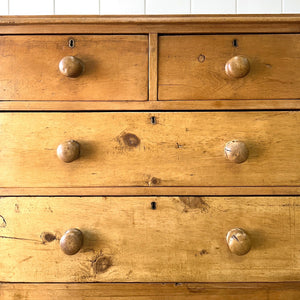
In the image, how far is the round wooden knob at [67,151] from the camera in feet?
2.44

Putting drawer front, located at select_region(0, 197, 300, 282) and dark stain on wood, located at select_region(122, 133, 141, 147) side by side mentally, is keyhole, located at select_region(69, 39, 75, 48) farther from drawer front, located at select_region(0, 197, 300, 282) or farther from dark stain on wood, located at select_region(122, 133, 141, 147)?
drawer front, located at select_region(0, 197, 300, 282)

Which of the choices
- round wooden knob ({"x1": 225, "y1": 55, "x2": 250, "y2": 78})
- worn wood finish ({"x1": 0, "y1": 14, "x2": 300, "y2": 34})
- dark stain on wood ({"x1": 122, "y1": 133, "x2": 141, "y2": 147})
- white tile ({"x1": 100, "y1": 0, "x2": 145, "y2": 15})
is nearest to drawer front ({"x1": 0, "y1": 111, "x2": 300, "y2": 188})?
dark stain on wood ({"x1": 122, "y1": 133, "x2": 141, "y2": 147})

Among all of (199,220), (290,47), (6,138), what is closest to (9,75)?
(6,138)

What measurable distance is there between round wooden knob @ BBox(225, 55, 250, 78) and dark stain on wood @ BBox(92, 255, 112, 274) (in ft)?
1.86

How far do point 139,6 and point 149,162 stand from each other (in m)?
0.84

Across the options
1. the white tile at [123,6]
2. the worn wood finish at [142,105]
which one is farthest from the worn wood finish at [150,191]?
the white tile at [123,6]

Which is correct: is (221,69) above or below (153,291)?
above

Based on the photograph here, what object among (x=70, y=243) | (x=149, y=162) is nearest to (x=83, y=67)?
(x=149, y=162)

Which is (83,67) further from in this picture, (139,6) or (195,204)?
(139,6)

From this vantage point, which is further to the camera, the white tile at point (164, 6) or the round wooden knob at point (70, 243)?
the white tile at point (164, 6)

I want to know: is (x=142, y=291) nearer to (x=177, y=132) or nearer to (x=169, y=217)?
(x=169, y=217)

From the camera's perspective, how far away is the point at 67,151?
2.44 feet

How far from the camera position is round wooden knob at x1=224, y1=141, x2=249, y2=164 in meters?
0.74

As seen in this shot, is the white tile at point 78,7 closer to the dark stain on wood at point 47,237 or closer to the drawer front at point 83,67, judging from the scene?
the drawer front at point 83,67
